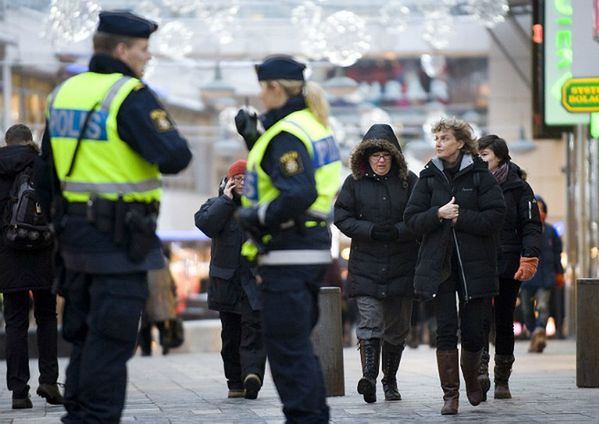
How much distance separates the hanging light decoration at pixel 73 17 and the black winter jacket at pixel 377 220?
9233 mm

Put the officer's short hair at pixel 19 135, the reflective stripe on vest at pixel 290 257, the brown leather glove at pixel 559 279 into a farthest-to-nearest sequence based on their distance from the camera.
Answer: the brown leather glove at pixel 559 279
the officer's short hair at pixel 19 135
the reflective stripe on vest at pixel 290 257

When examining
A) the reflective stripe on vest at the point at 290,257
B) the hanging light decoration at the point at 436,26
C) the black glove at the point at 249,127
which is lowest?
the reflective stripe on vest at the point at 290,257

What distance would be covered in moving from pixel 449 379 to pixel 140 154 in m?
3.44

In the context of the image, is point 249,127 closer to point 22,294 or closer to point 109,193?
point 109,193

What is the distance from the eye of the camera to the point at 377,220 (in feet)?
35.1

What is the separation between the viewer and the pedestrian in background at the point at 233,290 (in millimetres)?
10789

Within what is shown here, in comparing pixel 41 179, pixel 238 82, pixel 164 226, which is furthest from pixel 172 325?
pixel 164 226

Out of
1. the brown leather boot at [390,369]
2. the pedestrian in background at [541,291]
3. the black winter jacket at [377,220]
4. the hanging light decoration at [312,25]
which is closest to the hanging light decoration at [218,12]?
the hanging light decoration at [312,25]

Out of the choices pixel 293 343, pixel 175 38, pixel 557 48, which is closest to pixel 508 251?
pixel 293 343

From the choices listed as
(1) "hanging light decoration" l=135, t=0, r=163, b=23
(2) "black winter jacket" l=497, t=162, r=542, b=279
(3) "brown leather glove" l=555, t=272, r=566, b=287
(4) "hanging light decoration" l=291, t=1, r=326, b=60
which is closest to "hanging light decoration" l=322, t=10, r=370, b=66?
(4) "hanging light decoration" l=291, t=1, r=326, b=60

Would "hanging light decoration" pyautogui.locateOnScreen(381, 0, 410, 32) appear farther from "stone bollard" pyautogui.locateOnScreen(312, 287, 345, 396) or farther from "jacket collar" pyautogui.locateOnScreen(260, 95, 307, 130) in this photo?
"jacket collar" pyautogui.locateOnScreen(260, 95, 307, 130)

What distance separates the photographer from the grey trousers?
419 inches

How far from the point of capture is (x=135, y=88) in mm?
6719

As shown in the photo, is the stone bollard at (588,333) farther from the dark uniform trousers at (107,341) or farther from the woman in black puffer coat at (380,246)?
the dark uniform trousers at (107,341)
